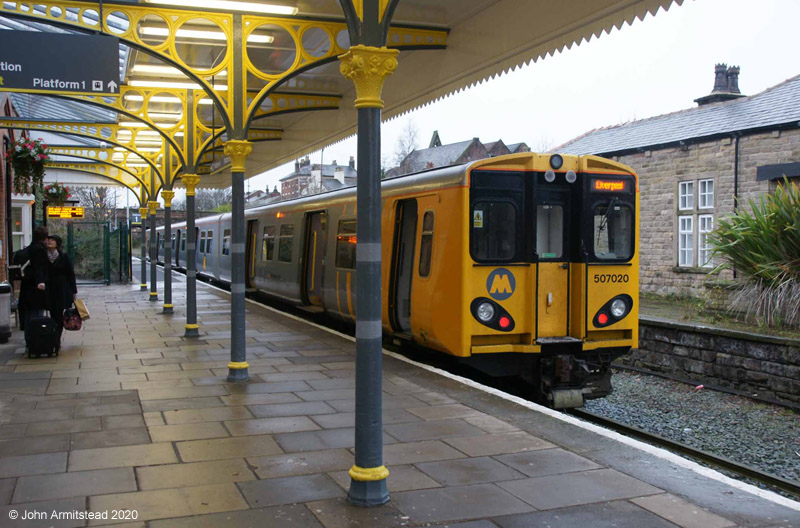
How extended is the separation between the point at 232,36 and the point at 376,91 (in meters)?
4.67

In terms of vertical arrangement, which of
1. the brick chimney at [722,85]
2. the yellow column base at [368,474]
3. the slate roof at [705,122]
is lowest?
the yellow column base at [368,474]

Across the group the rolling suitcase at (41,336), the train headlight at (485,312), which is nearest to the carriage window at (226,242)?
the rolling suitcase at (41,336)

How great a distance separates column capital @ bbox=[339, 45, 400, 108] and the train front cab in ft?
11.6

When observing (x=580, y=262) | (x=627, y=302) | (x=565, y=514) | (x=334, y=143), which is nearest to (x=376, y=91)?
(x=565, y=514)

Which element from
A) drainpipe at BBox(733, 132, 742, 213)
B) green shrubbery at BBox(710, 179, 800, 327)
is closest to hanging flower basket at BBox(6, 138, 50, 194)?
green shrubbery at BBox(710, 179, 800, 327)

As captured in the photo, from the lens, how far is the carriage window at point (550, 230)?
324 inches

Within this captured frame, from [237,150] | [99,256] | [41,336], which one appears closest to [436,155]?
[99,256]

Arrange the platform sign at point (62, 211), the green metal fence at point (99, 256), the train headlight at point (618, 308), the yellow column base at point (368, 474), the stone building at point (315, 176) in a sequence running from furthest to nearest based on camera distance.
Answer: the stone building at point (315, 176)
the green metal fence at point (99, 256)
the platform sign at point (62, 211)
the train headlight at point (618, 308)
the yellow column base at point (368, 474)

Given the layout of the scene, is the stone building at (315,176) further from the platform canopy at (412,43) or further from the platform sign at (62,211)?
the platform canopy at (412,43)

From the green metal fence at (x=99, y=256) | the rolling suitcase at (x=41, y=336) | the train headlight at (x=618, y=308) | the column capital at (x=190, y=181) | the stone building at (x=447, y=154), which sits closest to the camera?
the train headlight at (x=618, y=308)

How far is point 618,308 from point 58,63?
267 inches

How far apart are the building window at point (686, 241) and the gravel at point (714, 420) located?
750 cm

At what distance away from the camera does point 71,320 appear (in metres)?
10.1

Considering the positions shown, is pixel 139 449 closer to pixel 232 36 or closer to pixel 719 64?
pixel 232 36
